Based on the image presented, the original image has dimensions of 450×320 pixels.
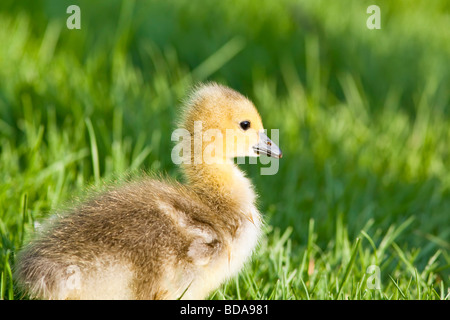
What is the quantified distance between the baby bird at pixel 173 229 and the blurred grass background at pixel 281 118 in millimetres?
273

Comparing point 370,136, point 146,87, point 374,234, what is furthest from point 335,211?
point 146,87

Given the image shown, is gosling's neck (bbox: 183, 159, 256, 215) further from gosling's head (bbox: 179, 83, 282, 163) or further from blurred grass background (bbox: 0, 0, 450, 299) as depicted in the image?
blurred grass background (bbox: 0, 0, 450, 299)

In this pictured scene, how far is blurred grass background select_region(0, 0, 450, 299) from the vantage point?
3.03 meters

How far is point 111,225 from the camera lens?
230 centimetres

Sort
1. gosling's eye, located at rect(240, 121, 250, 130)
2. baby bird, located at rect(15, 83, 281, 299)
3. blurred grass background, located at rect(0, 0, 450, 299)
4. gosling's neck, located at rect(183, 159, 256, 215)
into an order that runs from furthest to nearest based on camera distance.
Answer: blurred grass background, located at rect(0, 0, 450, 299)
gosling's eye, located at rect(240, 121, 250, 130)
gosling's neck, located at rect(183, 159, 256, 215)
baby bird, located at rect(15, 83, 281, 299)

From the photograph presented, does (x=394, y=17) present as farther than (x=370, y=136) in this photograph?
Yes

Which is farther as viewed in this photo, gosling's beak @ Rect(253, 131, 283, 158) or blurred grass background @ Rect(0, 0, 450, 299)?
blurred grass background @ Rect(0, 0, 450, 299)

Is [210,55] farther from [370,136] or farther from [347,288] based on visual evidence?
[347,288]

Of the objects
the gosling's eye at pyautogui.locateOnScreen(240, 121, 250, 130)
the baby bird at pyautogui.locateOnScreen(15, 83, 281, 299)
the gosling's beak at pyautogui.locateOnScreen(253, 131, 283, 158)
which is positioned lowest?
the baby bird at pyautogui.locateOnScreen(15, 83, 281, 299)

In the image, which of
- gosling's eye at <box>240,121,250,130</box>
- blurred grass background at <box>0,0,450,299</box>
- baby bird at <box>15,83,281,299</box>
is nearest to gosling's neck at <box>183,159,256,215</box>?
baby bird at <box>15,83,281,299</box>

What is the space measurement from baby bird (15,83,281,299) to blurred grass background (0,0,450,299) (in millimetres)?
273

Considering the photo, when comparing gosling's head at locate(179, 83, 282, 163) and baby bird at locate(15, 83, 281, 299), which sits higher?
gosling's head at locate(179, 83, 282, 163)

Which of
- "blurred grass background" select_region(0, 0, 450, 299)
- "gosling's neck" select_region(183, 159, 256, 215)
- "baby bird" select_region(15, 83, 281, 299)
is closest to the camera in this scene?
"baby bird" select_region(15, 83, 281, 299)

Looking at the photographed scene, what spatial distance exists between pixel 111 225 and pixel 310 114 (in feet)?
7.86
